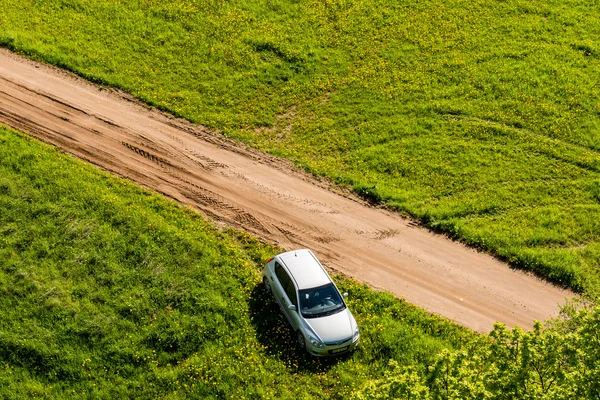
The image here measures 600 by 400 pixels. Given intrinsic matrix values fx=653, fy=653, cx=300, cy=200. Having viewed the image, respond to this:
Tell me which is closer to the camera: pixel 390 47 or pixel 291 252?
pixel 291 252

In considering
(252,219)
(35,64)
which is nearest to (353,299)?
(252,219)

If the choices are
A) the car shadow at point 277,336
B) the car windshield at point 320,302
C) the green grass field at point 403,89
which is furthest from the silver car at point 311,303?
the green grass field at point 403,89

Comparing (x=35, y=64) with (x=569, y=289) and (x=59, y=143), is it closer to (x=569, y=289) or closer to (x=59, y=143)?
(x=59, y=143)

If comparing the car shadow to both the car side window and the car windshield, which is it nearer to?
the car side window

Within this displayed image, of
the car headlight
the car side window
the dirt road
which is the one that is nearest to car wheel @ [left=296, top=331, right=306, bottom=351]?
the car headlight

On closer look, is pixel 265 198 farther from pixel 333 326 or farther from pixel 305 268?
pixel 333 326

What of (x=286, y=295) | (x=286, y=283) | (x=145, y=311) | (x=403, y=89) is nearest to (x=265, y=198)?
(x=286, y=283)
